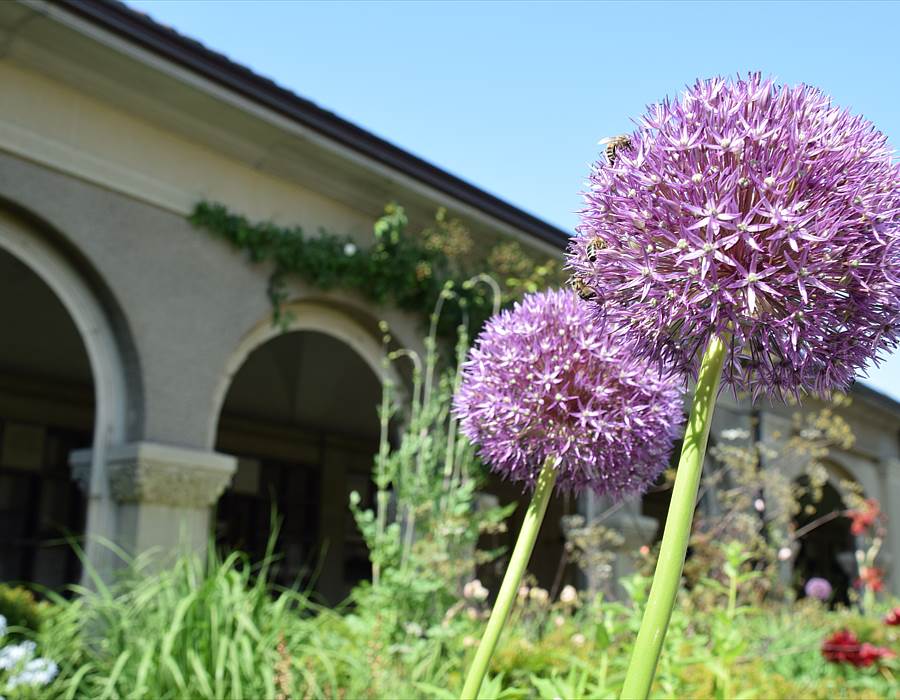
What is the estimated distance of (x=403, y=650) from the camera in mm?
4875

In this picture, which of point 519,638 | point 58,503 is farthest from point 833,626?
point 58,503

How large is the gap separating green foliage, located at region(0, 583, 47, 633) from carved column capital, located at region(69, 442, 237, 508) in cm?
94

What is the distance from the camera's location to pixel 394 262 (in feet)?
27.9

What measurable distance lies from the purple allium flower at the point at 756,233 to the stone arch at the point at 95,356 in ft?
18.5

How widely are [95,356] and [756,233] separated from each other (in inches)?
238

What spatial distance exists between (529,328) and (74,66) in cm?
541

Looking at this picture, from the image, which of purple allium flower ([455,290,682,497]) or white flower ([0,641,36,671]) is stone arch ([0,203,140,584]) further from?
purple allium flower ([455,290,682,497])

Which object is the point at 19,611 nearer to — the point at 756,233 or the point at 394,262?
the point at 394,262

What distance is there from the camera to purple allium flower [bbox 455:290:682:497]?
90.1 inches

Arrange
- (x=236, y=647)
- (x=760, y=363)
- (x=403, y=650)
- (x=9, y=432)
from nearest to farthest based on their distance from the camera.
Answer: (x=760, y=363) → (x=236, y=647) → (x=403, y=650) → (x=9, y=432)

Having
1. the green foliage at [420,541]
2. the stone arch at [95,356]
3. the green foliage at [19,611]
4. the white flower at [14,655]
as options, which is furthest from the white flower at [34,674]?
the stone arch at [95,356]

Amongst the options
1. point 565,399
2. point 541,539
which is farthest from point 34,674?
point 541,539

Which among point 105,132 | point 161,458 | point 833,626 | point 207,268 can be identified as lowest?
point 833,626

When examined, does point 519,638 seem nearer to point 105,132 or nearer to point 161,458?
point 161,458
